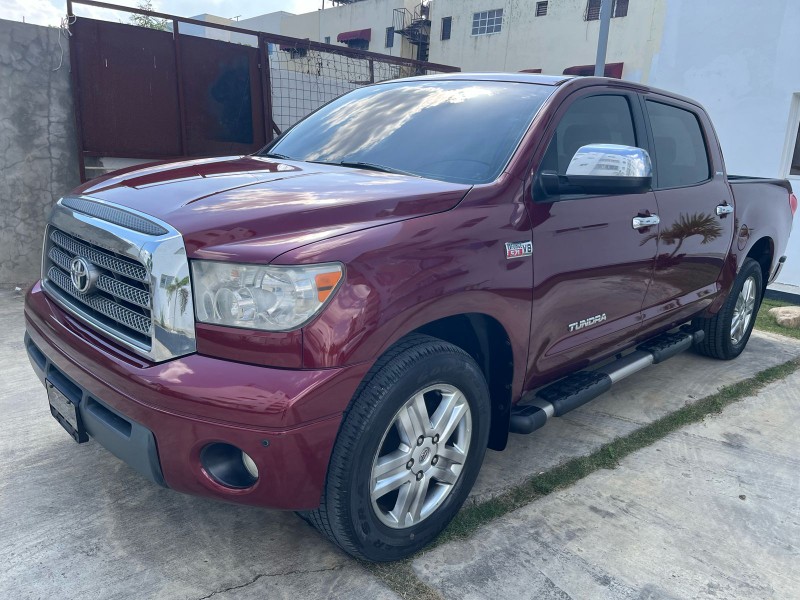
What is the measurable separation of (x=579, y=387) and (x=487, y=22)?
2762 cm

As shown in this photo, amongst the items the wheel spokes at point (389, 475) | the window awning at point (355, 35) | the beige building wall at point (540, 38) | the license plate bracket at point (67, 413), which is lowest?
the wheel spokes at point (389, 475)

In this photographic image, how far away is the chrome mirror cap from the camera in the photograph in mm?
2738

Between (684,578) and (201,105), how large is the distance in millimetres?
6251

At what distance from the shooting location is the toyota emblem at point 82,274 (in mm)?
2301

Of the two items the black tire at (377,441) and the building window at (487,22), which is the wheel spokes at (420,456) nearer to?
the black tire at (377,441)

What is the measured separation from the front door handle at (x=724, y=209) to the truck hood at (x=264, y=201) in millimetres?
2440

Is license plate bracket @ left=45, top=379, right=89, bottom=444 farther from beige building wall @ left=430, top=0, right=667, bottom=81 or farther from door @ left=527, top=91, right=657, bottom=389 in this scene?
beige building wall @ left=430, top=0, right=667, bottom=81

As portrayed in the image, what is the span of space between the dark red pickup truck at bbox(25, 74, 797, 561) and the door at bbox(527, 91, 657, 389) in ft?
0.04

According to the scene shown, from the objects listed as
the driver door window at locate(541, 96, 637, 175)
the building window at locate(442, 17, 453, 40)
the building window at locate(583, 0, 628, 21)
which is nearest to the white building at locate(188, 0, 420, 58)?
the building window at locate(442, 17, 453, 40)

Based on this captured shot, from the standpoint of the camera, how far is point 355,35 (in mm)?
35062

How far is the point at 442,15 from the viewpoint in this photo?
98.6 ft

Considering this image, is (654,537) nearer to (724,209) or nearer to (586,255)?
(586,255)

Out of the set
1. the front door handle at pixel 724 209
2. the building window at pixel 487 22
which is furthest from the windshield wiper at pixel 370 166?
the building window at pixel 487 22

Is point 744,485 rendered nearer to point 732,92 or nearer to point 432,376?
point 432,376
